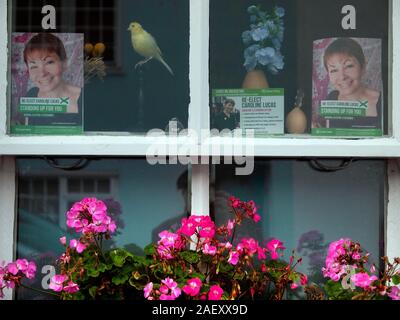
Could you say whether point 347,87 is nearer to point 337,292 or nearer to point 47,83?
point 337,292

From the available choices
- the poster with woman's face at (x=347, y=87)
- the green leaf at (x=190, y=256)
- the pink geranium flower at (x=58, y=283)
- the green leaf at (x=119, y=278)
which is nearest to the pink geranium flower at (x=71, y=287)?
the pink geranium flower at (x=58, y=283)

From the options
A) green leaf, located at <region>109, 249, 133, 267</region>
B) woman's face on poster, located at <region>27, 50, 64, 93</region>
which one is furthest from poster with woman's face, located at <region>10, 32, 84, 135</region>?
green leaf, located at <region>109, 249, 133, 267</region>

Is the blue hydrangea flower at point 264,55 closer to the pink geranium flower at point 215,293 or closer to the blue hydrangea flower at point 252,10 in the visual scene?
the blue hydrangea flower at point 252,10

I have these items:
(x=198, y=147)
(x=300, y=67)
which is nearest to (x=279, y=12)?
(x=300, y=67)

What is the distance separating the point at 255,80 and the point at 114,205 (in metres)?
0.67

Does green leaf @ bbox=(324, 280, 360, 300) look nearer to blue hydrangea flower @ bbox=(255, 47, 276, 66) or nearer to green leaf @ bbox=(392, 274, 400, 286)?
green leaf @ bbox=(392, 274, 400, 286)

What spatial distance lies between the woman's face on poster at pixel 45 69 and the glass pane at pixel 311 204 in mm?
A: 678

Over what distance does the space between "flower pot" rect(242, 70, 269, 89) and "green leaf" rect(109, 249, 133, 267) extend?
731mm

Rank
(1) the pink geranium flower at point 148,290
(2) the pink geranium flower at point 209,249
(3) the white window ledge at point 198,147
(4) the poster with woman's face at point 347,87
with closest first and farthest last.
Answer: (1) the pink geranium flower at point 148,290 → (2) the pink geranium flower at point 209,249 → (3) the white window ledge at point 198,147 → (4) the poster with woman's face at point 347,87

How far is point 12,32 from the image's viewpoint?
2904 mm

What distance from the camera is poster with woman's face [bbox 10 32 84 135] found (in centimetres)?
289

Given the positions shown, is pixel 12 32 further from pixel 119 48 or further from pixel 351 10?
pixel 351 10

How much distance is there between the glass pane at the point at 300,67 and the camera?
2908mm

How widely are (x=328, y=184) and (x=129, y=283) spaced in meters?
0.78
